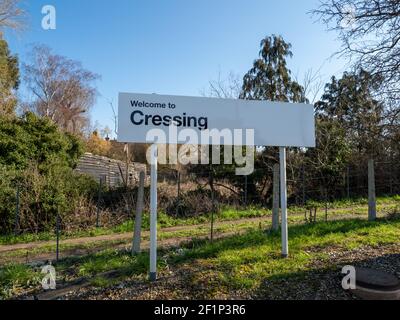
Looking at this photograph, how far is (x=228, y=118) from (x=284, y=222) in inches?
80.5

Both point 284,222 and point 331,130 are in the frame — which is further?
point 331,130

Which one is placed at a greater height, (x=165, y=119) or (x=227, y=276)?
(x=165, y=119)

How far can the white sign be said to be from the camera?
514cm

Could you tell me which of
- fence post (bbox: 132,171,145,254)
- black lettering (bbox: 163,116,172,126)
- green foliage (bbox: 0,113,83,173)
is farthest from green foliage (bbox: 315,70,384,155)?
green foliage (bbox: 0,113,83,173)

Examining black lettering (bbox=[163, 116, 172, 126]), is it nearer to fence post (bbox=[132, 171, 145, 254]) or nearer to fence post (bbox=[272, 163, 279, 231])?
fence post (bbox=[132, 171, 145, 254])

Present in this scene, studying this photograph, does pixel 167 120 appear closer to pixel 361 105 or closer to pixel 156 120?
pixel 156 120

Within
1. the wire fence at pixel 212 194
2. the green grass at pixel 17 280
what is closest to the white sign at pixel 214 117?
the green grass at pixel 17 280

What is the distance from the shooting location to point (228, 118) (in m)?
5.60

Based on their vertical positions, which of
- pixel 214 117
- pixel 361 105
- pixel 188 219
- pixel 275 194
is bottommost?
pixel 188 219

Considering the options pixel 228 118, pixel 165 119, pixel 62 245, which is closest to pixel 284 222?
pixel 228 118

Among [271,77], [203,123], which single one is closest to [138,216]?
[203,123]

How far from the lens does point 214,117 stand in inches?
219

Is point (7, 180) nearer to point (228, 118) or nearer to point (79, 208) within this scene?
point (79, 208)
